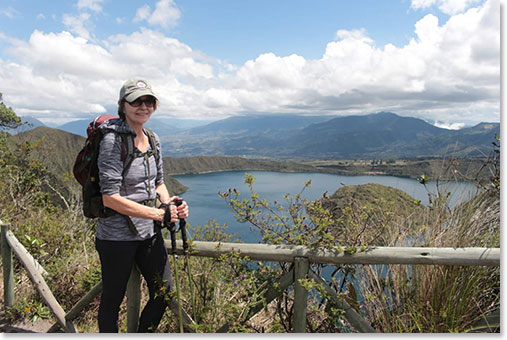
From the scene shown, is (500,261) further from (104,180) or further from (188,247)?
(104,180)

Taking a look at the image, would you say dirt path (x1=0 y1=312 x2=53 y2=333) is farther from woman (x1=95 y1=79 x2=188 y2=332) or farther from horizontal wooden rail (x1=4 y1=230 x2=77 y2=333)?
woman (x1=95 y1=79 x2=188 y2=332)

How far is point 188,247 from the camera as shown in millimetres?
2043

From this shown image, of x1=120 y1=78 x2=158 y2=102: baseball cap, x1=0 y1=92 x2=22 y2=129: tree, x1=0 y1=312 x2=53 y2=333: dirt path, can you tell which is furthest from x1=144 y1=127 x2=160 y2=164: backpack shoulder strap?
x1=0 y1=92 x2=22 y2=129: tree

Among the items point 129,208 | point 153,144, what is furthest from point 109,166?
point 153,144

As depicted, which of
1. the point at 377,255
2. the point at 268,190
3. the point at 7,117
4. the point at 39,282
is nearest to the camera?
the point at 377,255

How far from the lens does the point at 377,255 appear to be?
185 centimetres

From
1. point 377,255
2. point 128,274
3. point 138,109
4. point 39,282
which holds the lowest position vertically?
point 39,282

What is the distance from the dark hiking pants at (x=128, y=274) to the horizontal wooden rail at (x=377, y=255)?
0.59 ft

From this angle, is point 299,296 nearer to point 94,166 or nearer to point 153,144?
point 153,144

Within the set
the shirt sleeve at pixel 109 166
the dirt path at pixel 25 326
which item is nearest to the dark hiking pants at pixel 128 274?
the shirt sleeve at pixel 109 166

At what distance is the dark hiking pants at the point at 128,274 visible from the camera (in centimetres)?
178

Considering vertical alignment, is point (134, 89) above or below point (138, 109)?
above

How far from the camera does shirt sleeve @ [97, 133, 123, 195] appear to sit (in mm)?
1619

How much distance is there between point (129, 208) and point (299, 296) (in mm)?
1155
